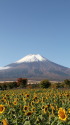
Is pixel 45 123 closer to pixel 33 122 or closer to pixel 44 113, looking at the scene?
pixel 33 122

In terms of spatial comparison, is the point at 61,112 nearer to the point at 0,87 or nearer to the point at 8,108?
the point at 8,108

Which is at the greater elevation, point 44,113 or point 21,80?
point 21,80

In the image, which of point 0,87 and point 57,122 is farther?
point 0,87

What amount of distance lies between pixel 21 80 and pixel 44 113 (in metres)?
40.5

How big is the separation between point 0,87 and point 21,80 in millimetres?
6051

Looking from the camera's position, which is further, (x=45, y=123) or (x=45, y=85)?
(x=45, y=85)

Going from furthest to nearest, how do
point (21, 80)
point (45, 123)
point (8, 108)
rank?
point (21, 80) < point (8, 108) < point (45, 123)

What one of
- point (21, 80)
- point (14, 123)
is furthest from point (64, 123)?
point (21, 80)

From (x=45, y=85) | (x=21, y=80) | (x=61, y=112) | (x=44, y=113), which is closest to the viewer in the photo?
(x=61, y=112)

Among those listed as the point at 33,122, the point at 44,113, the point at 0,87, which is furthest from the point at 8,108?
the point at 0,87

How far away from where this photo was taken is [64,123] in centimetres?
583

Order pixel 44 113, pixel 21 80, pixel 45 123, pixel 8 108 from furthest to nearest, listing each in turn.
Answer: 1. pixel 21 80
2. pixel 8 108
3. pixel 44 113
4. pixel 45 123

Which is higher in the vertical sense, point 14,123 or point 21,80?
point 21,80

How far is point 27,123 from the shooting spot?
5.89m
